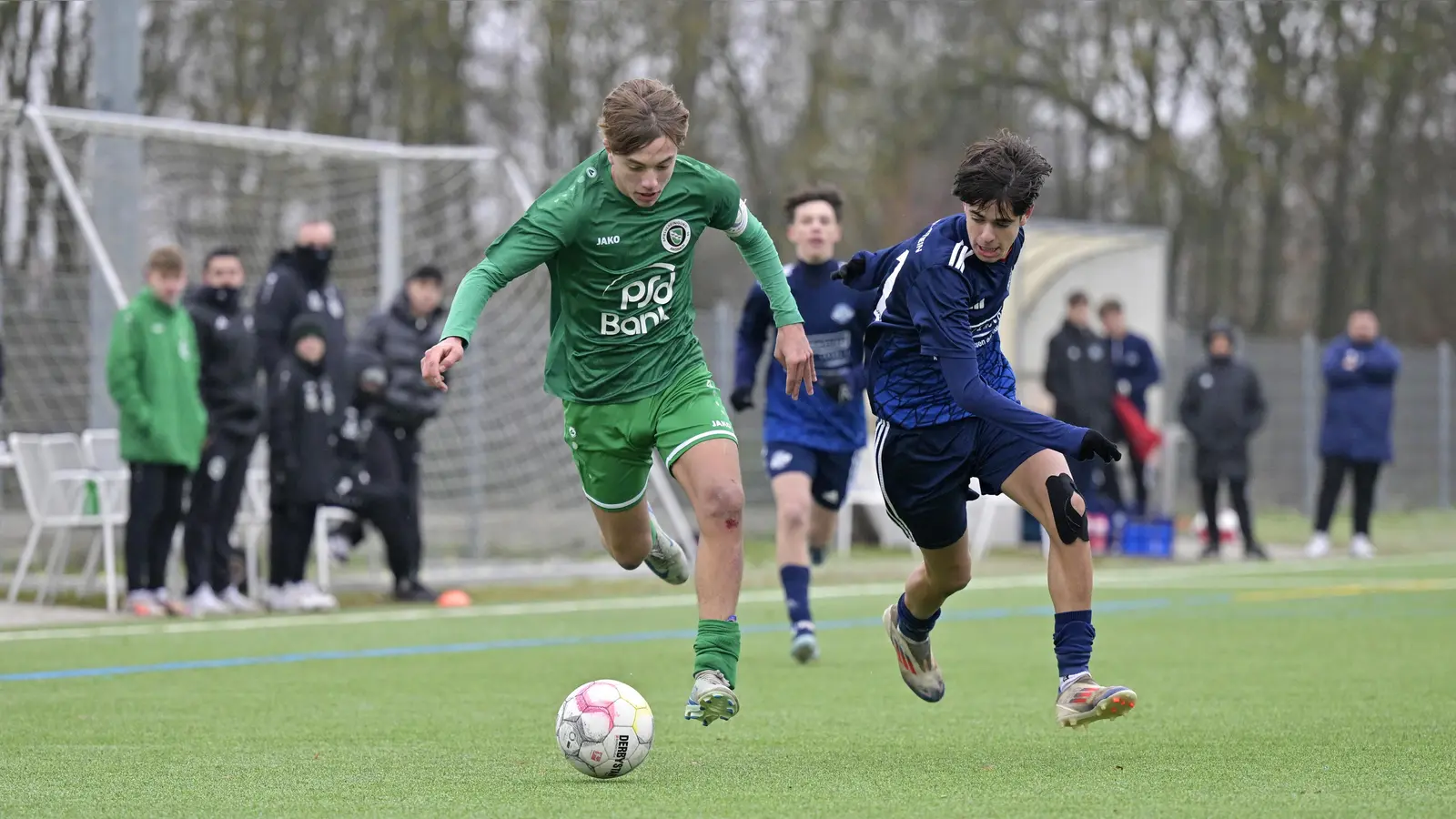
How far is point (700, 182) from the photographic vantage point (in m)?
6.54

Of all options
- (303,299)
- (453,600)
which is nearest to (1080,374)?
(453,600)

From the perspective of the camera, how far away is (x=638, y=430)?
6594 millimetres

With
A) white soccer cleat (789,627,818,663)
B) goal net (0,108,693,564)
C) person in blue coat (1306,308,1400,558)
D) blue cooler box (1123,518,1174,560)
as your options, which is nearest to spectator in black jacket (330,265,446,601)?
goal net (0,108,693,564)

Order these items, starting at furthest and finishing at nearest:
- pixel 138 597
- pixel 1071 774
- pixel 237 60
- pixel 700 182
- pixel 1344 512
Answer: pixel 1344 512, pixel 237 60, pixel 138 597, pixel 700 182, pixel 1071 774

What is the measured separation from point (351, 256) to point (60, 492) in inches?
215

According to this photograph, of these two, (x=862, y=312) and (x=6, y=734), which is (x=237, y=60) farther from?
(x=6, y=734)

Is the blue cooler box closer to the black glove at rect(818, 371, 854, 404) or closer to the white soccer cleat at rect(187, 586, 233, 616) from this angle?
the black glove at rect(818, 371, 854, 404)

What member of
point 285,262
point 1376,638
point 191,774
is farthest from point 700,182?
point 285,262

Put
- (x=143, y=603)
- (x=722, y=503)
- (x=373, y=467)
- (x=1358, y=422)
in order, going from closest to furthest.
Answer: (x=722, y=503)
(x=143, y=603)
(x=373, y=467)
(x=1358, y=422)

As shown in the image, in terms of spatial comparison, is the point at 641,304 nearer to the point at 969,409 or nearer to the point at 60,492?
the point at 969,409

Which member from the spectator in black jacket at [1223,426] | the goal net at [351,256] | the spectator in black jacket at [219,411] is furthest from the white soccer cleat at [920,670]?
the spectator in black jacket at [1223,426]

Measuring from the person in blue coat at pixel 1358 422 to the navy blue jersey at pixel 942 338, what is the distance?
41.9 ft

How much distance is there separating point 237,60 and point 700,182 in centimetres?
1857

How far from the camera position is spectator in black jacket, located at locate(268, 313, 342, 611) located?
489 inches
